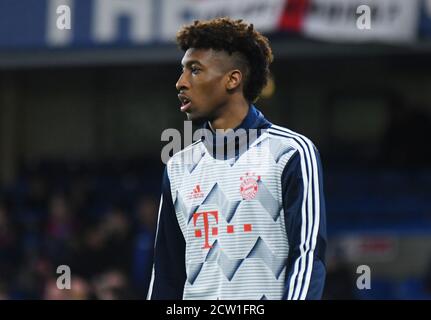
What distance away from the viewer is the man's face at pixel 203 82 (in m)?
4.05

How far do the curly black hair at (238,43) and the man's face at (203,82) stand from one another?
A: 0.04 m

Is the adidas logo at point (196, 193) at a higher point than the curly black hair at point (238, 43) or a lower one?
lower

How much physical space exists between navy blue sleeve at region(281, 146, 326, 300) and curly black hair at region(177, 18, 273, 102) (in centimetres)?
38

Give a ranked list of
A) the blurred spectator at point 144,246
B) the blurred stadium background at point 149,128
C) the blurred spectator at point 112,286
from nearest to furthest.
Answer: the blurred spectator at point 112,286, the blurred stadium background at point 149,128, the blurred spectator at point 144,246

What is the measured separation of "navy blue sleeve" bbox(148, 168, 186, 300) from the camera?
4.21 m

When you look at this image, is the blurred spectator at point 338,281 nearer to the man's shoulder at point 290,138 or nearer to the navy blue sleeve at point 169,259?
the navy blue sleeve at point 169,259

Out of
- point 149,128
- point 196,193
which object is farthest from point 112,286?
point 149,128

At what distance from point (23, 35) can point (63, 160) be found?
3.99 metres

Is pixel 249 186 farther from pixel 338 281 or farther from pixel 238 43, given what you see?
pixel 338 281

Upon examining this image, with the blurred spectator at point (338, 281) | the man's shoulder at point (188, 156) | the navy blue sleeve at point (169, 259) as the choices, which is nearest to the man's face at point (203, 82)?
the man's shoulder at point (188, 156)

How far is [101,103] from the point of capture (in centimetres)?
1597

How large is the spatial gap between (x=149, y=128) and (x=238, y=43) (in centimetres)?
1171

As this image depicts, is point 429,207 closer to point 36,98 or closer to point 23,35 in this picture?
point 23,35
